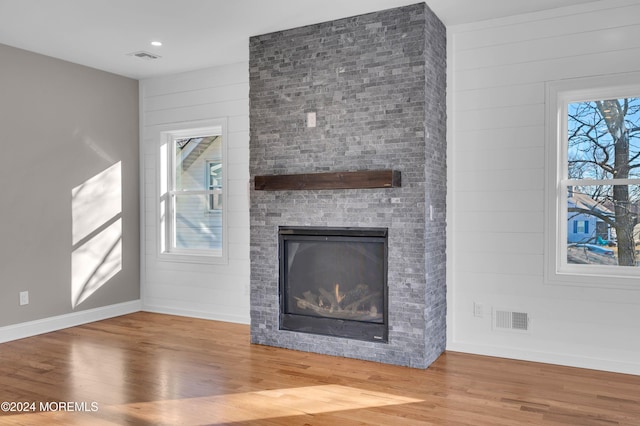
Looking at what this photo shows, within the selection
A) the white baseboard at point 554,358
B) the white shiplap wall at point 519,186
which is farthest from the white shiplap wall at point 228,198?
the white baseboard at point 554,358

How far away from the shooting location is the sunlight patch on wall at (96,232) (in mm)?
5438

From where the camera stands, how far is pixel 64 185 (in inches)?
209

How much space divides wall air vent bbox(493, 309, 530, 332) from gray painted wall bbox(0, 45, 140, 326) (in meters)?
4.04

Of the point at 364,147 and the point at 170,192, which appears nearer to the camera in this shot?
the point at 364,147

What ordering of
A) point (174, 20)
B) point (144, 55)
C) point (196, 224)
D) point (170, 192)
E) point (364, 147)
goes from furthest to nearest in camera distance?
1. point (170, 192)
2. point (196, 224)
3. point (144, 55)
4. point (174, 20)
5. point (364, 147)

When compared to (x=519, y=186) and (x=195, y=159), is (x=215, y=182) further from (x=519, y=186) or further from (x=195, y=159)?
(x=519, y=186)

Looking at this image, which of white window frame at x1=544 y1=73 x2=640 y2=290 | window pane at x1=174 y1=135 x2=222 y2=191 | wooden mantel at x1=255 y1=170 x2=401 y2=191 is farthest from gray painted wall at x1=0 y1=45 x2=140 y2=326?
white window frame at x1=544 y1=73 x2=640 y2=290

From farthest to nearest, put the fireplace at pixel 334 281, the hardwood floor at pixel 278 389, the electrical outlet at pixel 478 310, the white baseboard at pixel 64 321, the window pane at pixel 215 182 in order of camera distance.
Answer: the window pane at pixel 215 182, the white baseboard at pixel 64 321, the electrical outlet at pixel 478 310, the fireplace at pixel 334 281, the hardwood floor at pixel 278 389

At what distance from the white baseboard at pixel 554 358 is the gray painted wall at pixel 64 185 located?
3.76 metres

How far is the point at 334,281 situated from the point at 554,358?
1.77m

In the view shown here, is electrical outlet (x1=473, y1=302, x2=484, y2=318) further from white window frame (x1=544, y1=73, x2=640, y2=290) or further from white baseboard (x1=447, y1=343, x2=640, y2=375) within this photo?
white window frame (x1=544, y1=73, x2=640, y2=290)

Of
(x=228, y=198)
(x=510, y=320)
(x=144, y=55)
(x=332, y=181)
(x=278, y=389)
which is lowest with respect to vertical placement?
(x=278, y=389)

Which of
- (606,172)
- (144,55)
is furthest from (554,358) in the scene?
(144,55)

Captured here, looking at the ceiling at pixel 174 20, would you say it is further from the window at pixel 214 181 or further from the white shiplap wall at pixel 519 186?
the window at pixel 214 181
